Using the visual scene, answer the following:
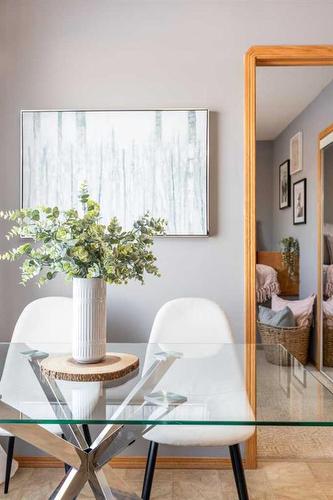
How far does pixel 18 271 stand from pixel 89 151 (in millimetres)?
782

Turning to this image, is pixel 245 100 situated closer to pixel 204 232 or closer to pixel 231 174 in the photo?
pixel 231 174

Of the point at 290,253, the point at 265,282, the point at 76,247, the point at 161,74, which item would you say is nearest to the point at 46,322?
the point at 76,247

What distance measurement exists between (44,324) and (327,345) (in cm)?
219

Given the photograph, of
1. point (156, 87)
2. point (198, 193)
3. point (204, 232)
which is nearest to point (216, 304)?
point (204, 232)

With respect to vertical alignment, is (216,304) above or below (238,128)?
below

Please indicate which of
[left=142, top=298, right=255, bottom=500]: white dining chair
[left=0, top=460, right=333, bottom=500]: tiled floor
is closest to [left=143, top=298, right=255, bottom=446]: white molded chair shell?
[left=142, top=298, right=255, bottom=500]: white dining chair

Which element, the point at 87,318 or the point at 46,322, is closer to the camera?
the point at 87,318

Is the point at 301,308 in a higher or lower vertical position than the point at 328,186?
lower

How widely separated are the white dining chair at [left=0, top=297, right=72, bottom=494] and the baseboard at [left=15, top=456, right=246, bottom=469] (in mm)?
265

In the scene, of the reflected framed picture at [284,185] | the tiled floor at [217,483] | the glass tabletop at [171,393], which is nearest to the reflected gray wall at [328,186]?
the reflected framed picture at [284,185]

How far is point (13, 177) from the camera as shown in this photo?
2551 mm

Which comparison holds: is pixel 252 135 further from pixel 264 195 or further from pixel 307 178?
pixel 307 178

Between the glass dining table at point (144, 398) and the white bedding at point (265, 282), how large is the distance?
49.0 inches

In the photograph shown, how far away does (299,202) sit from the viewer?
11.3ft
